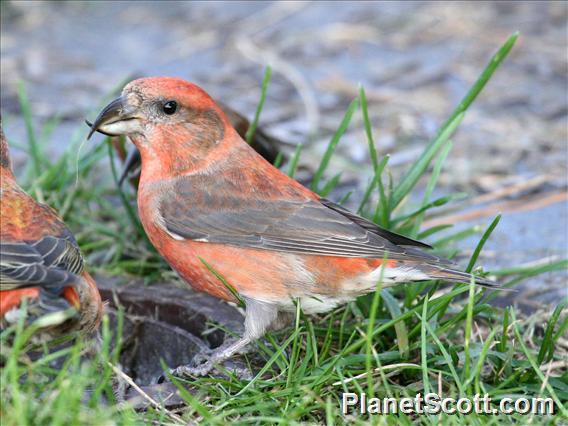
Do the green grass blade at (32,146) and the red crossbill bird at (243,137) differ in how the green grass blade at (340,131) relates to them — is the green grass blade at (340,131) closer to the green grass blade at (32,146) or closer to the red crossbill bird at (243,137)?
the red crossbill bird at (243,137)

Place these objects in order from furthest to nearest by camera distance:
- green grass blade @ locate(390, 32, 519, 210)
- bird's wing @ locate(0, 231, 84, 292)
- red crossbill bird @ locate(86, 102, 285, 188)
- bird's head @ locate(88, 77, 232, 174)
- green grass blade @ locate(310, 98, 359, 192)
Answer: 1. red crossbill bird @ locate(86, 102, 285, 188)
2. green grass blade @ locate(310, 98, 359, 192)
3. green grass blade @ locate(390, 32, 519, 210)
4. bird's head @ locate(88, 77, 232, 174)
5. bird's wing @ locate(0, 231, 84, 292)

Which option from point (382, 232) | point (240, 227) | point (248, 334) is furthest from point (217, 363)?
point (382, 232)

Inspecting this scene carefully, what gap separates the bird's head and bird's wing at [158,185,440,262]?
8.3 inches

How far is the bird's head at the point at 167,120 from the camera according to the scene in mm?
4234

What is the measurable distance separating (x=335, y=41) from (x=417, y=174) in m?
4.63

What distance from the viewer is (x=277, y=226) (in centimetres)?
412

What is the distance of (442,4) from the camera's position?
377 inches

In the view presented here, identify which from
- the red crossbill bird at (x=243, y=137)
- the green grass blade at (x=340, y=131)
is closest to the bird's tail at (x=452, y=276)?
the green grass blade at (x=340, y=131)

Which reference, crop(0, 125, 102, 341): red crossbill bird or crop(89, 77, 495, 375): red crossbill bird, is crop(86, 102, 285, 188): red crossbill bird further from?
crop(0, 125, 102, 341): red crossbill bird

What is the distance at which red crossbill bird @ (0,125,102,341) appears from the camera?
3.34 metres

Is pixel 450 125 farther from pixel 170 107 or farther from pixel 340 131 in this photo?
pixel 170 107

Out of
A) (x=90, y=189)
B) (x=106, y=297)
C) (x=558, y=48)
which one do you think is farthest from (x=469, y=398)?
(x=558, y=48)
